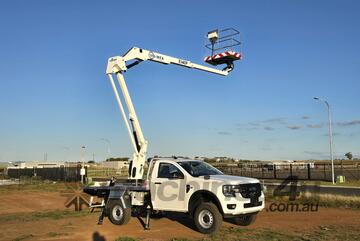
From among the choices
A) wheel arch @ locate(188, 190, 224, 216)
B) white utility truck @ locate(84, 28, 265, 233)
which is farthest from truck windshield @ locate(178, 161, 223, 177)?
wheel arch @ locate(188, 190, 224, 216)

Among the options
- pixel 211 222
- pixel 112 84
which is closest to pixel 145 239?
pixel 211 222

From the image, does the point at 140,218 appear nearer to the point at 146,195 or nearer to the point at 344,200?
the point at 146,195

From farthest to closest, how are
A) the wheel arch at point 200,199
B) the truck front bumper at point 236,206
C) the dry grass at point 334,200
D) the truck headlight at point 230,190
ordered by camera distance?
the dry grass at point 334,200
the wheel arch at point 200,199
the truck headlight at point 230,190
the truck front bumper at point 236,206

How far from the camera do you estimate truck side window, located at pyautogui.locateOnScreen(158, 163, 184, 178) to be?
1282cm

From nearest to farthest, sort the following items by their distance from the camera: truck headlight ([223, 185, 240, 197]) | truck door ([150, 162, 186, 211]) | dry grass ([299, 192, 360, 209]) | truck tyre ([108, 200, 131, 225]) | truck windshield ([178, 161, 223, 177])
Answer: truck headlight ([223, 185, 240, 197])
truck door ([150, 162, 186, 211])
truck windshield ([178, 161, 223, 177])
truck tyre ([108, 200, 131, 225])
dry grass ([299, 192, 360, 209])

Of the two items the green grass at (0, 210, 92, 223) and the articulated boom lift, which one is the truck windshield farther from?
the green grass at (0, 210, 92, 223)

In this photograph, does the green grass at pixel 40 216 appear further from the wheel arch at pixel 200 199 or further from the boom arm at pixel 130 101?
the wheel arch at pixel 200 199

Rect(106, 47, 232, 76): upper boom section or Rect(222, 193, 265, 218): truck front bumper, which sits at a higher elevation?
Rect(106, 47, 232, 76): upper boom section

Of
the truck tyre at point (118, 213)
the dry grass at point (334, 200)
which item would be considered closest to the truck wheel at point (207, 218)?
the truck tyre at point (118, 213)

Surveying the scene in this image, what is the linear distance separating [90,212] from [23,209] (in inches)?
213

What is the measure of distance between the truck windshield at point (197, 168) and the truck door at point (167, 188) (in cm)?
27

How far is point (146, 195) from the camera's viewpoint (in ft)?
44.4

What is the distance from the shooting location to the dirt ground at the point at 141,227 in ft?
39.1

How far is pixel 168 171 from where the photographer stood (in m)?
13.1
